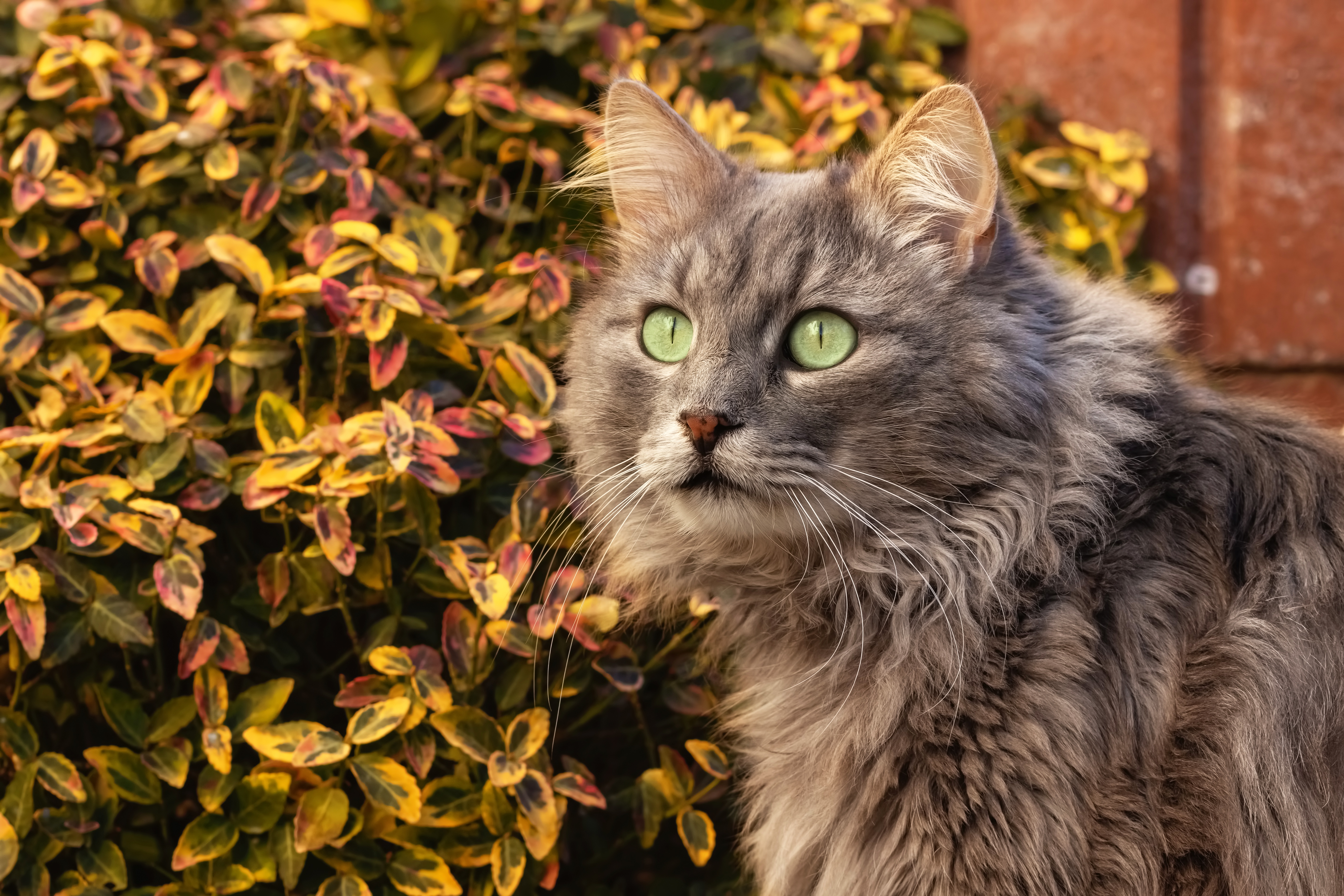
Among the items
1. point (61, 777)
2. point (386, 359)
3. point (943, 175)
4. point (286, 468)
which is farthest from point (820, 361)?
point (61, 777)

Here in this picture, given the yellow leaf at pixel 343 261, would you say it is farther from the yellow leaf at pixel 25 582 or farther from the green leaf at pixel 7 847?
the green leaf at pixel 7 847

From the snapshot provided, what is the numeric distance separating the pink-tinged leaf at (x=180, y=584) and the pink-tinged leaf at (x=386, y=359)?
0.47 meters

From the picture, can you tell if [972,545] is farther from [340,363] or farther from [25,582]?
[25,582]

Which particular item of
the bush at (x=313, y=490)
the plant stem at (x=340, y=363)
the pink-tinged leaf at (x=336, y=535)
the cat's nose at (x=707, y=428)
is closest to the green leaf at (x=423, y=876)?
the bush at (x=313, y=490)

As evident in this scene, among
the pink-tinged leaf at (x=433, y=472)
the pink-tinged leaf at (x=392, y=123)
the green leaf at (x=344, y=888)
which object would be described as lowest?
the green leaf at (x=344, y=888)

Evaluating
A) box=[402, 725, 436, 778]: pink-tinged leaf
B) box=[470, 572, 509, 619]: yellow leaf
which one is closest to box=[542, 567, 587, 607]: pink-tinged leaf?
box=[470, 572, 509, 619]: yellow leaf

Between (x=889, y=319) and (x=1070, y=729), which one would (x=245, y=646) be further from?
(x=1070, y=729)

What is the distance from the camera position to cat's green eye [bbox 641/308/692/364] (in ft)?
6.82

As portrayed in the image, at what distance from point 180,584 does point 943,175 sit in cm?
152

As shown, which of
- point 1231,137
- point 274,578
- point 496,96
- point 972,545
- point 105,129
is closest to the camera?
point 972,545

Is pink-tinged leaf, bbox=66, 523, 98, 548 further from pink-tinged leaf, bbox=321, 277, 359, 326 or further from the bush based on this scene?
pink-tinged leaf, bbox=321, 277, 359, 326

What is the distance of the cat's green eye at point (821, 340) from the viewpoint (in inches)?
75.9

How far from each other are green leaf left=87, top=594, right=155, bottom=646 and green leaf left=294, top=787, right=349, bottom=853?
0.42 m

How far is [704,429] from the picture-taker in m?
1.82
